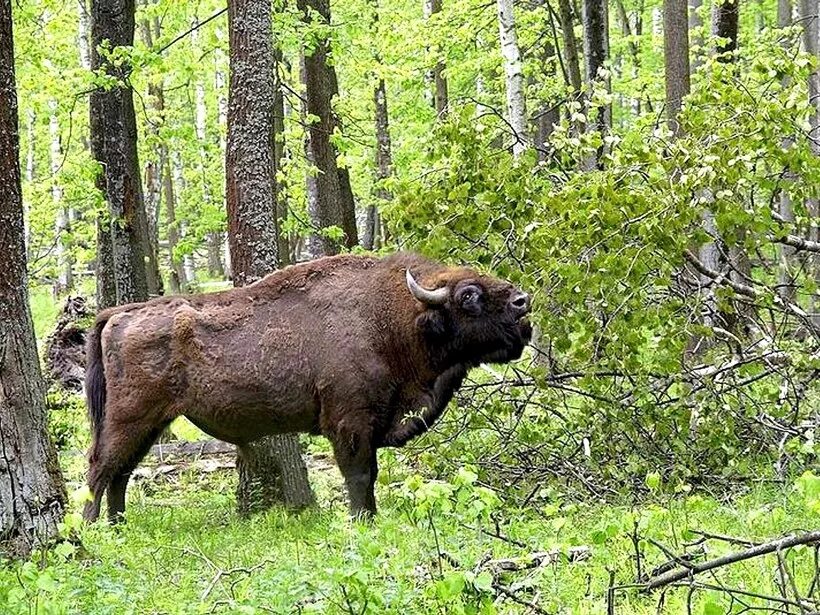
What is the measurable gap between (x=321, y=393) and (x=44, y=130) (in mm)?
27156

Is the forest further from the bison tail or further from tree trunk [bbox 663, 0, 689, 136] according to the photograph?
tree trunk [bbox 663, 0, 689, 136]

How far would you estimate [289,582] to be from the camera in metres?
4.29

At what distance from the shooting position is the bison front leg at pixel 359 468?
7953 millimetres

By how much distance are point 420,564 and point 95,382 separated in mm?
4600

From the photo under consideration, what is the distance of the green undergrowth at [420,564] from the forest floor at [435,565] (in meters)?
0.01

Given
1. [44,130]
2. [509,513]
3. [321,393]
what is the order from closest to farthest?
[509,513] < [321,393] < [44,130]

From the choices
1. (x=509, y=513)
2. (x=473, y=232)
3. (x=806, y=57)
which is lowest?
(x=509, y=513)

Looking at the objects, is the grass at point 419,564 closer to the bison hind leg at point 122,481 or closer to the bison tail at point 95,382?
the bison hind leg at point 122,481

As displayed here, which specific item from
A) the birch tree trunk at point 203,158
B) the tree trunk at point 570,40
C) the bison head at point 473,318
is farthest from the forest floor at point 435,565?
the birch tree trunk at point 203,158

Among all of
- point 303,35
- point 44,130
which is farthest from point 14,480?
point 44,130

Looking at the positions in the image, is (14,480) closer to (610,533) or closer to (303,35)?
(610,533)

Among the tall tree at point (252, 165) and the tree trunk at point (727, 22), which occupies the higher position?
the tree trunk at point (727, 22)

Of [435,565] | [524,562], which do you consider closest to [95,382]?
[435,565]

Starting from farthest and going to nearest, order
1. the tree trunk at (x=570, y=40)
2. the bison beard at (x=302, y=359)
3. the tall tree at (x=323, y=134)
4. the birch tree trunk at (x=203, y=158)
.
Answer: the birch tree trunk at (x=203, y=158)
the tree trunk at (x=570, y=40)
the tall tree at (x=323, y=134)
the bison beard at (x=302, y=359)
